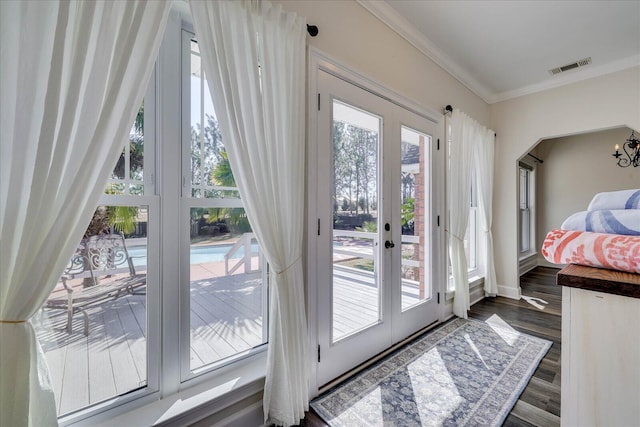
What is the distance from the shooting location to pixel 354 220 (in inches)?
80.1

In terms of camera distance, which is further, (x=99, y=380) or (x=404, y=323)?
(x=404, y=323)

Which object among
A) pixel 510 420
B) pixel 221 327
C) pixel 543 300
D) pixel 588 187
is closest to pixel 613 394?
pixel 510 420

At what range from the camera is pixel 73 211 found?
89 cm

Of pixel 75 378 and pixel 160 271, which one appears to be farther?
pixel 160 271

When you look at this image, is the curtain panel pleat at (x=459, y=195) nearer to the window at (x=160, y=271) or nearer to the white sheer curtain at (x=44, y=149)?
the window at (x=160, y=271)

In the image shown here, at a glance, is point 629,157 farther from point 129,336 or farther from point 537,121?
point 129,336

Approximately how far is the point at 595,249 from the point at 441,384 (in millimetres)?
1603

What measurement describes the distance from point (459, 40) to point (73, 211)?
3.24 meters

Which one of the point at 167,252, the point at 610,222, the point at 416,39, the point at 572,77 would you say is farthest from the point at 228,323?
the point at 572,77

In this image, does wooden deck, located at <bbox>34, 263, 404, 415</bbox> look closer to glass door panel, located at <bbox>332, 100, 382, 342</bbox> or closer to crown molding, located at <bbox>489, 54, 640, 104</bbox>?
glass door panel, located at <bbox>332, 100, 382, 342</bbox>

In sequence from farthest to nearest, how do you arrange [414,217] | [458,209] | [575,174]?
[575,174]
[458,209]
[414,217]

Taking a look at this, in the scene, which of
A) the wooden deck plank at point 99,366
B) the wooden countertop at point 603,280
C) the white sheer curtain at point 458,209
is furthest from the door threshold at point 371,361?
the wooden countertop at point 603,280

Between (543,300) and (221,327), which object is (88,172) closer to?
(221,327)

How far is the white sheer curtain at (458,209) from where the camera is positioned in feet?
9.51
